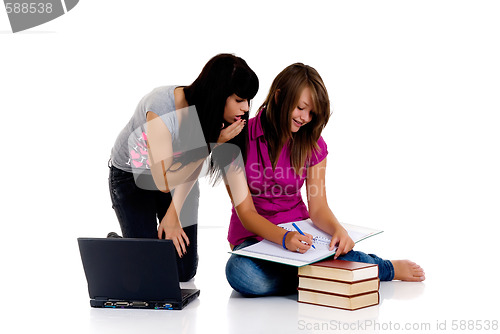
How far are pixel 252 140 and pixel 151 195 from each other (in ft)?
1.43

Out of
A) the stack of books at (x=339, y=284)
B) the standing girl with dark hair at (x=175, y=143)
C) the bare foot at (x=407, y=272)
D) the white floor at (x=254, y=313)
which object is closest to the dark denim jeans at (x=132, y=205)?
the standing girl with dark hair at (x=175, y=143)

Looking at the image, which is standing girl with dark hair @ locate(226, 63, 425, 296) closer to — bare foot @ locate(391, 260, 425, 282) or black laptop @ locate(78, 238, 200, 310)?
bare foot @ locate(391, 260, 425, 282)

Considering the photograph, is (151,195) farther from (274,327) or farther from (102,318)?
(274,327)

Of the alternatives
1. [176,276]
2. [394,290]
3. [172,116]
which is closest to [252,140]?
[172,116]

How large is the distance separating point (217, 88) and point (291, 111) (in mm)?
289

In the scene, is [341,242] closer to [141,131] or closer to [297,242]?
[297,242]

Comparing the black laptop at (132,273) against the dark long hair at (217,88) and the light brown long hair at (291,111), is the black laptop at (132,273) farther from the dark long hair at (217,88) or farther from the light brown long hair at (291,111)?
the light brown long hair at (291,111)

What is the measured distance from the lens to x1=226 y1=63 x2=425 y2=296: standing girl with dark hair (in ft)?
6.40

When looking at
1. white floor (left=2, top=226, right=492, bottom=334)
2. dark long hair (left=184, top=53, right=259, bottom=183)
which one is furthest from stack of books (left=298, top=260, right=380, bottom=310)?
dark long hair (left=184, top=53, right=259, bottom=183)

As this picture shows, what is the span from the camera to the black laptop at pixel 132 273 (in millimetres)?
1784

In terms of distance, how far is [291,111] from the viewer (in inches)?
77.6

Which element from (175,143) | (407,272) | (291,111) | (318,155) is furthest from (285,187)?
(407,272)

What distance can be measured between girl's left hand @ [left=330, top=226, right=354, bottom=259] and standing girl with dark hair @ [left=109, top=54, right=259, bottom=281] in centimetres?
45

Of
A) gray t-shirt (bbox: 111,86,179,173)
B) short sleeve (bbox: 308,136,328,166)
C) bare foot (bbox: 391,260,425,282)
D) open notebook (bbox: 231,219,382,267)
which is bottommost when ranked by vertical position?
bare foot (bbox: 391,260,425,282)
